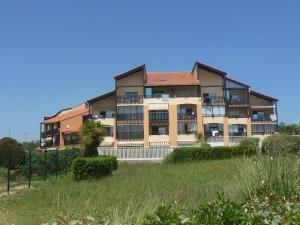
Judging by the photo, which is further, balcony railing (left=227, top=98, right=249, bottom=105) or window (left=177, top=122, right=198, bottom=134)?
balcony railing (left=227, top=98, right=249, bottom=105)

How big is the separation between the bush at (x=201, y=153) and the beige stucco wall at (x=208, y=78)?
3067 centimetres

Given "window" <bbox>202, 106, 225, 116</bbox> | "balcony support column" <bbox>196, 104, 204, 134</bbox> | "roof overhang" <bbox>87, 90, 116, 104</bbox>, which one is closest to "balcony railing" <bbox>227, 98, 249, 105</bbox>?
"window" <bbox>202, 106, 225, 116</bbox>

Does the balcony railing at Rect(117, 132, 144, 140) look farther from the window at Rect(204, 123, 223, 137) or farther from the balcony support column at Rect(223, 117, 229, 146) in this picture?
the balcony support column at Rect(223, 117, 229, 146)

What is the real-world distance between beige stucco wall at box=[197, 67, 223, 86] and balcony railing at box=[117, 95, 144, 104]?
866 cm

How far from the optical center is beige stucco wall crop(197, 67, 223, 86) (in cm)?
6450

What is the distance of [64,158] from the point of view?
1163 inches

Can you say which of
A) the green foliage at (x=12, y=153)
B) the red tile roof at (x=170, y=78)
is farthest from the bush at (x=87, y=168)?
the red tile roof at (x=170, y=78)

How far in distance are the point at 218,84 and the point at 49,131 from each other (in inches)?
1224

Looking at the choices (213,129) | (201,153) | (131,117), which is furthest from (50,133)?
(201,153)

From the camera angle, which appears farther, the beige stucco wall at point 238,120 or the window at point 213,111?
the beige stucco wall at point 238,120

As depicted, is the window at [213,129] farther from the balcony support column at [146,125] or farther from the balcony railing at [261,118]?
the balcony support column at [146,125]

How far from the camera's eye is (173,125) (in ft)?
203

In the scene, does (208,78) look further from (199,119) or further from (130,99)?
(130,99)

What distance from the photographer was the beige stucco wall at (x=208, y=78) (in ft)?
212
